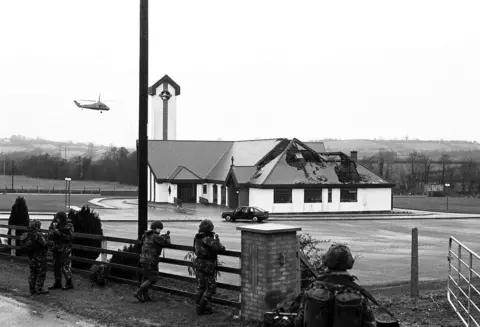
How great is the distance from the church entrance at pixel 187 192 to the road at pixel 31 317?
162ft

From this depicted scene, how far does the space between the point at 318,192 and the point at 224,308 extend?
135 feet

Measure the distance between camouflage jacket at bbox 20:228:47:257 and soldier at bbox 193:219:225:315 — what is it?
13.0ft

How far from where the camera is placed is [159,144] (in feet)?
214

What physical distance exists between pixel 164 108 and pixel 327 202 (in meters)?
30.1

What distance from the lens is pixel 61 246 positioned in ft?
39.0

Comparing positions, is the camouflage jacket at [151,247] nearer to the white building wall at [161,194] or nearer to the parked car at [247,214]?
A: the parked car at [247,214]

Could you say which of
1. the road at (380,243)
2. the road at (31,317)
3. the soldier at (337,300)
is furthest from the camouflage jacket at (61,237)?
the soldier at (337,300)

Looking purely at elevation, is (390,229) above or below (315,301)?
below

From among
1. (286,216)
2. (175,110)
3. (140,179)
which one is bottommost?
(286,216)

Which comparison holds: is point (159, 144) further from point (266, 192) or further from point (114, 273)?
point (114, 273)

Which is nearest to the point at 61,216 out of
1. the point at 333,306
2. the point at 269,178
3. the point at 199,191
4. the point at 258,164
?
the point at 333,306

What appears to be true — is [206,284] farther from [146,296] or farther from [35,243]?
[35,243]

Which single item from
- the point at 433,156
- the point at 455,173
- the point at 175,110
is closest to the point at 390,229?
the point at 175,110

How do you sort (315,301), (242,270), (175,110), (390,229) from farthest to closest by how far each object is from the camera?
(175,110)
(390,229)
(242,270)
(315,301)
